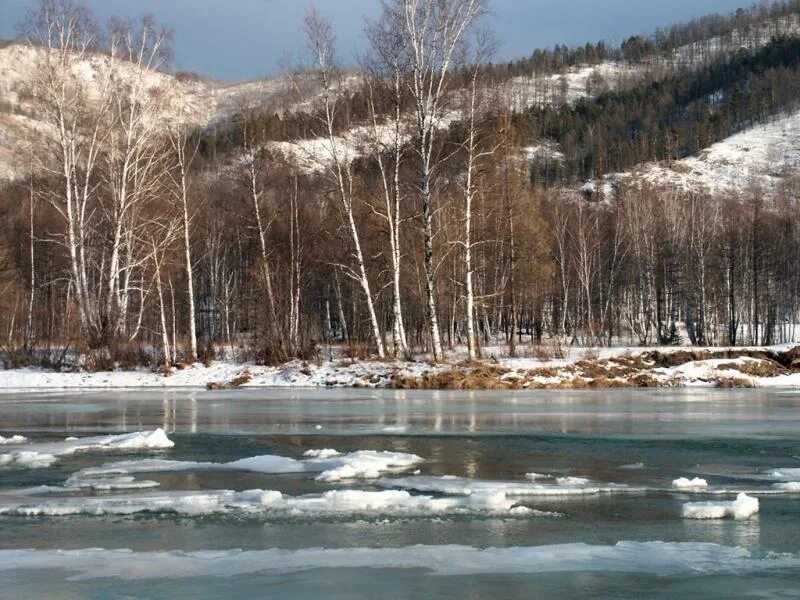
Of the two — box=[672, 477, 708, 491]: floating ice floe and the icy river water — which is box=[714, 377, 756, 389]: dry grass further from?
box=[672, 477, 708, 491]: floating ice floe

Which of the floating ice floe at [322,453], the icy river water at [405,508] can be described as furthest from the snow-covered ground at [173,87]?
the floating ice floe at [322,453]

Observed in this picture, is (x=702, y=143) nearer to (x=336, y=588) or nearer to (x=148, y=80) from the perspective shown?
(x=148, y=80)

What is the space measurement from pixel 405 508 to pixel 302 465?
2.87m

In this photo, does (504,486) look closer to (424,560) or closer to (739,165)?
(424,560)

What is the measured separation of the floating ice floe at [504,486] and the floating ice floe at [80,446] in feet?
14.4

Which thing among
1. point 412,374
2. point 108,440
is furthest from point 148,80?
point 108,440

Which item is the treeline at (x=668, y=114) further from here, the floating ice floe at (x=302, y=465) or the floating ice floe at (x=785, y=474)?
the floating ice floe at (x=785, y=474)

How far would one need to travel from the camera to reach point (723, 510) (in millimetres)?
7660

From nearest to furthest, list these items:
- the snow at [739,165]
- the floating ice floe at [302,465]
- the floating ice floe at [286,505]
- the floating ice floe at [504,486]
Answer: the floating ice floe at [286,505] < the floating ice floe at [504,486] < the floating ice floe at [302,465] < the snow at [739,165]

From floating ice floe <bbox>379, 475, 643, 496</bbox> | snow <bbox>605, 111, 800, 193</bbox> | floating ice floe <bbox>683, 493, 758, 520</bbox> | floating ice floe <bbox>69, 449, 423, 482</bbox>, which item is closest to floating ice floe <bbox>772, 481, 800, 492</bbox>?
floating ice floe <bbox>683, 493, 758, 520</bbox>

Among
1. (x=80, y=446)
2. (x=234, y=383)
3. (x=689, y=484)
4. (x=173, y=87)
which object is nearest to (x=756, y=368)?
(x=234, y=383)

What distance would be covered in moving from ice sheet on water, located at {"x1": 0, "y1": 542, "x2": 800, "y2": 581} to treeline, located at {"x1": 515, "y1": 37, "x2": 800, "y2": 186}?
117909 millimetres

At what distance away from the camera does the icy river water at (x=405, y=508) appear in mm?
5801

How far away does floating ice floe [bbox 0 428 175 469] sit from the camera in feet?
37.0
